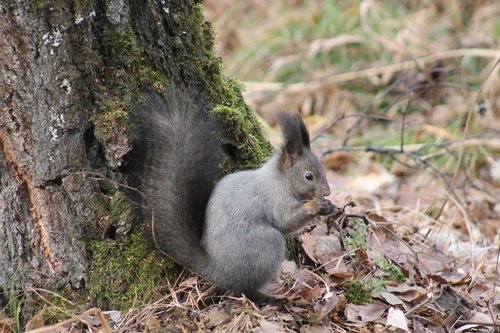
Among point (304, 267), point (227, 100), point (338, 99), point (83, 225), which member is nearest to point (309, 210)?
point (304, 267)

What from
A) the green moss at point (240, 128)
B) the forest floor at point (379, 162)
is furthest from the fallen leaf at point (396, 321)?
the green moss at point (240, 128)

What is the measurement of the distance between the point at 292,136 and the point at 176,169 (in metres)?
0.44

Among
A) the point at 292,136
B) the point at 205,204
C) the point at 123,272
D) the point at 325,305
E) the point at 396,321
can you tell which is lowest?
the point at 396,321

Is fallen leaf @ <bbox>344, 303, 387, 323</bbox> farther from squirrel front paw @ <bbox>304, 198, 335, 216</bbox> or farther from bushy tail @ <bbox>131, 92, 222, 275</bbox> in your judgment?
bushy tail @ <bbox>131, 92, 222, 275</bbox>

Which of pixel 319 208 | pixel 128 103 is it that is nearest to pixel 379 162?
pixel 319 208

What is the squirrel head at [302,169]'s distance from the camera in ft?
8.38

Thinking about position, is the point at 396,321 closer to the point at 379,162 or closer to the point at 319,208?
the point at 319,208

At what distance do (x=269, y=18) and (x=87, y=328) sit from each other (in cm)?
619

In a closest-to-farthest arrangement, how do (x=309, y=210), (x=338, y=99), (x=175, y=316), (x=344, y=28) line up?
1. (x=175, y=316)
2. (x=309, y=210)
3. (x=338, y=99)
4. (x=344, y=28)

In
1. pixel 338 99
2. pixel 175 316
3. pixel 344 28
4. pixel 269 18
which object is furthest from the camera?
pixel 269 18

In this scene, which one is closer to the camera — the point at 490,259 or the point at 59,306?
the point at 59,306

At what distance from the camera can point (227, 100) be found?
275cm

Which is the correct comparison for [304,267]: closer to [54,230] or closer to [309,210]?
[309,210]

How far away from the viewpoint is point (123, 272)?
2.44 metres
